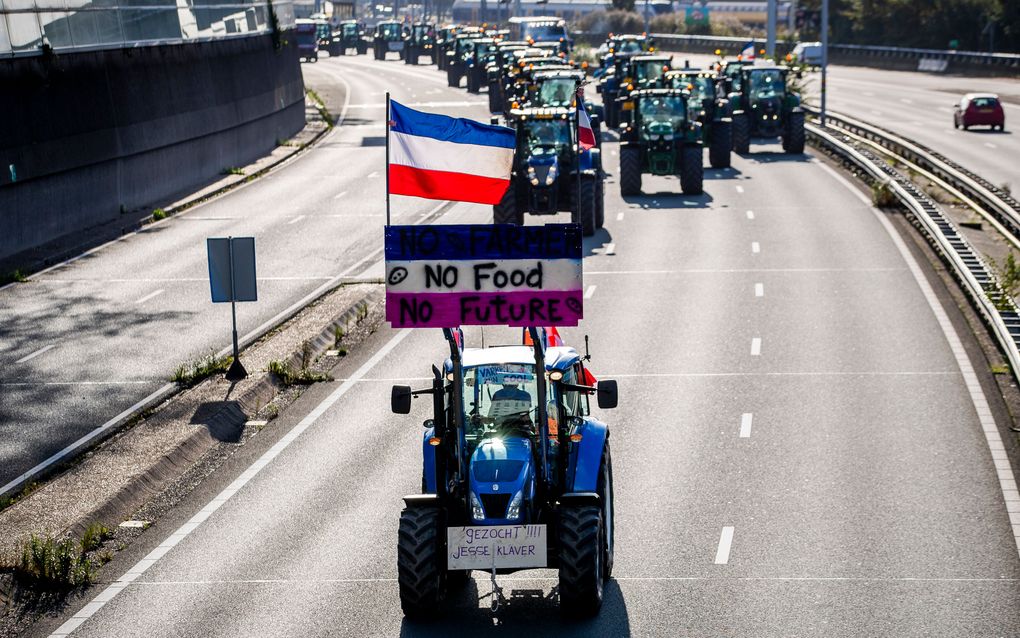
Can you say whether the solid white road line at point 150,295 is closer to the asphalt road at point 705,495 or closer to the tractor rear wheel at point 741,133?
the asphalt road at point 705,495

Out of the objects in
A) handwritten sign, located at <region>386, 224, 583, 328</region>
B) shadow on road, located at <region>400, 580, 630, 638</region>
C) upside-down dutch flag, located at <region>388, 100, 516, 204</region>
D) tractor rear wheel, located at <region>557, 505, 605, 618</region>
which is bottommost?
shadow on road, located at <region>400, 580, 630, 638</region>

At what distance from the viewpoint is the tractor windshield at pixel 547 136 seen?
38.2 m

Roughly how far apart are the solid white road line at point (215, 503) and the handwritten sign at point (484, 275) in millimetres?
4191

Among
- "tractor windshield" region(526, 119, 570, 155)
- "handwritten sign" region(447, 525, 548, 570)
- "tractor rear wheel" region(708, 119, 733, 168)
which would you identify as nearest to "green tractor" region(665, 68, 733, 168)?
"tractor rear wheel" region(708, 119, 733, 168)

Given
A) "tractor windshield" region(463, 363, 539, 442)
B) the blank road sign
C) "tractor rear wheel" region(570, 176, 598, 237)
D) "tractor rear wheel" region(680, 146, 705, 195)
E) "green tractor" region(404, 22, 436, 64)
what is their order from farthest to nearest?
"green tractor" region(404, 22, 436, 64), "tractor rear wheel" region(680, 146, 705, 195), "tractor rear wheel" region(570, 176, 598, 237), the blank road sign, "tractor windshield" region(463, 363, 539, 442)

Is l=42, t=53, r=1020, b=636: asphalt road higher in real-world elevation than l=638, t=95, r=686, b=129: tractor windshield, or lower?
lower

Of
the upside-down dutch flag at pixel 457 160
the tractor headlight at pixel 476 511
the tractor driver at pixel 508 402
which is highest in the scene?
the upside-down dutch flag at pixel 457 160

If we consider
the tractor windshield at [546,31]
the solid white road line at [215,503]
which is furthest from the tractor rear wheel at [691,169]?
the tractor windshield at [546,31]

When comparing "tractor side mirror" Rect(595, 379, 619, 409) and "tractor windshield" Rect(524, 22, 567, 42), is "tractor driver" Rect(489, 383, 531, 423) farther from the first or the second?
"tractor windshield" Rect(524, 22, 567, 42)

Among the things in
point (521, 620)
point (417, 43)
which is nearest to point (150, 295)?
point (521, 620)

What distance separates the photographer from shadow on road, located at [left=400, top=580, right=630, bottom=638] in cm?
1388

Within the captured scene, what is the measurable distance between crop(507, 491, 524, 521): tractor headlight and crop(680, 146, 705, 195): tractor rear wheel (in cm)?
3176

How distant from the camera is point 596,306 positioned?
30.1m

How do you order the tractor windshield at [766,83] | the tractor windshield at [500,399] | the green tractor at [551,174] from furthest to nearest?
1. the tractor windshield at [766,83]
2. the green tractor at [551,174]
3. the tractor windshield at [500,399]
